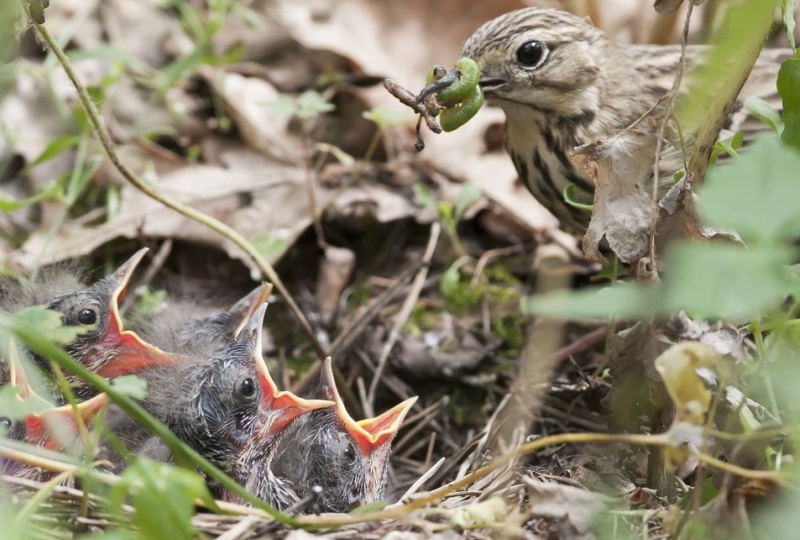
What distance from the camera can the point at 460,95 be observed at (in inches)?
98.8

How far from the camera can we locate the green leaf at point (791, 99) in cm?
212

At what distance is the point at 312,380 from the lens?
3.30 m

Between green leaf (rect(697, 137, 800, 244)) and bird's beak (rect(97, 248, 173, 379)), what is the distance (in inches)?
78.3

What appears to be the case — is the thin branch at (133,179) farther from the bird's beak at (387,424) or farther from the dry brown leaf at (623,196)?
the dry brown leaf at (623,196)

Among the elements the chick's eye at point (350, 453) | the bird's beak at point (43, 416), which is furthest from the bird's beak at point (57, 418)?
the chick's eye at point (350, 453)

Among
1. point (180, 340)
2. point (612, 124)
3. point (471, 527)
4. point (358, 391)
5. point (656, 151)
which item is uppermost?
point (656, 151)

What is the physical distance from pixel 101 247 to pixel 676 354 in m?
2.71

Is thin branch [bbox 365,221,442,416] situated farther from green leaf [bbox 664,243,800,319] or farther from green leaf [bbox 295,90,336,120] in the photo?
green leaf [bbox 664,243,800,319]

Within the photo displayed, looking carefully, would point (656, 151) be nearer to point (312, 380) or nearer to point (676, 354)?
point (676, 354)

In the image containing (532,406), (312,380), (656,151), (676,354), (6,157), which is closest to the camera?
(676,354)

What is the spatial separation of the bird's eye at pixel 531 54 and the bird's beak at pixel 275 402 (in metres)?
1.23

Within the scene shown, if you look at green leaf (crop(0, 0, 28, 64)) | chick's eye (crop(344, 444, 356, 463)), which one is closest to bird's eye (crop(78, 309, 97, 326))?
chick's eye (crop(344, 444, 356, 463))

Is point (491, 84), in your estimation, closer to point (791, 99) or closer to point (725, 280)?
point (791, 99)

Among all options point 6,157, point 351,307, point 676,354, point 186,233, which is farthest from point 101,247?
point 676,354
